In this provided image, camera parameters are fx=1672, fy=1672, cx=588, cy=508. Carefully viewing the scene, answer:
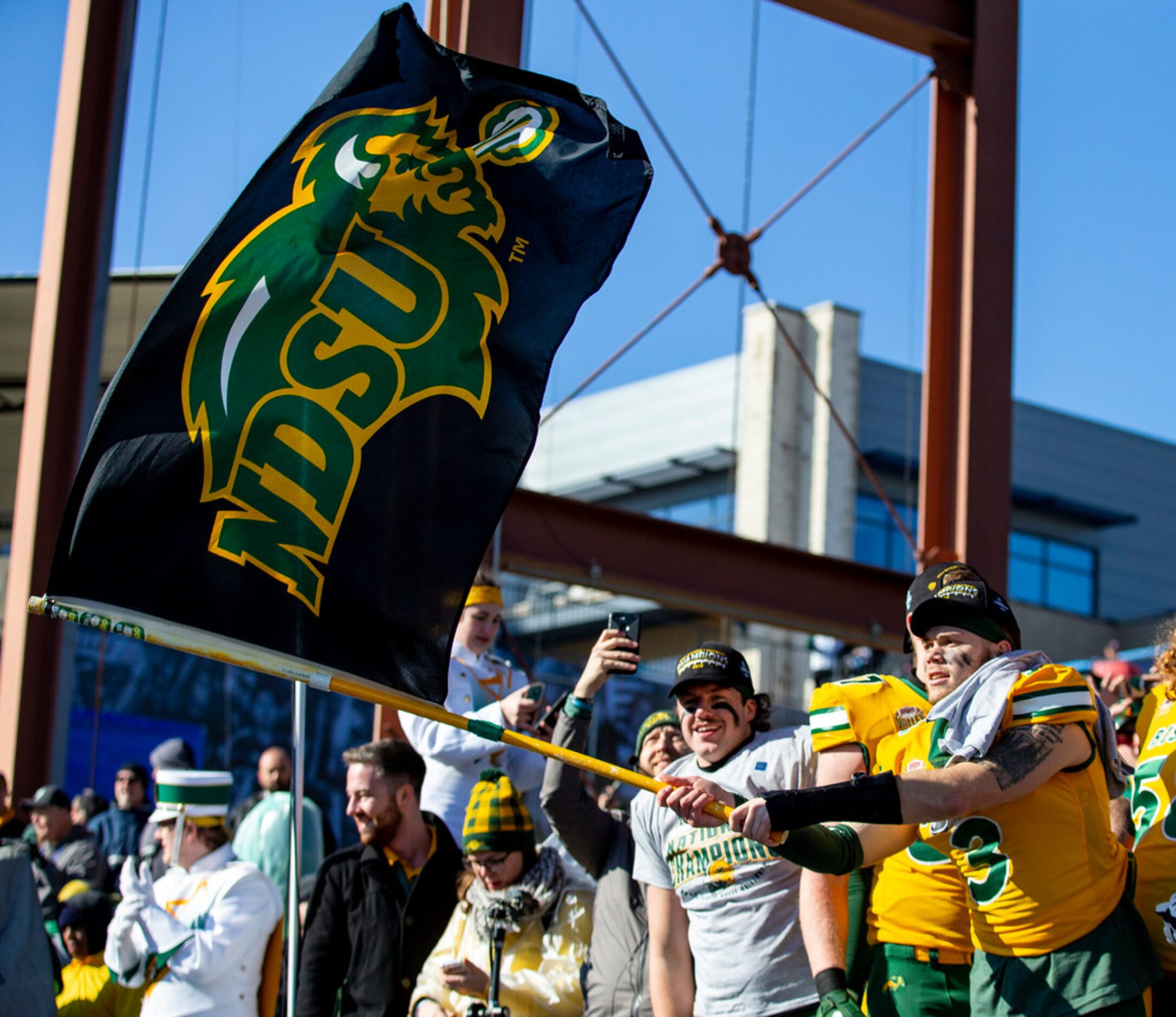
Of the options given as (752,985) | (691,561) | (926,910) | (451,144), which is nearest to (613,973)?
(752,985)

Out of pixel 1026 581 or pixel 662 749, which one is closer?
pixel 662 749

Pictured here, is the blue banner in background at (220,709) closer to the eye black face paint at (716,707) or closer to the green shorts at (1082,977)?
the eye black face paint at (716,707)

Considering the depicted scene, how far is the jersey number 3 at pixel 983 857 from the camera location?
385 centimetres

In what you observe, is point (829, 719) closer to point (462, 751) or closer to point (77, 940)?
point (462, 751)

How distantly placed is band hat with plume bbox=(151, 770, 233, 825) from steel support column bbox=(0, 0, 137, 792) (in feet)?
12.5

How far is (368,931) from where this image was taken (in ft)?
19.5

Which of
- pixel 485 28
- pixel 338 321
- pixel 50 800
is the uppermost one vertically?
pixel 485 28

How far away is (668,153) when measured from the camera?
11547mm

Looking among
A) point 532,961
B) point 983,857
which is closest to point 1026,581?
point 532,961

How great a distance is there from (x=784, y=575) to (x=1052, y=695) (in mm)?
8735

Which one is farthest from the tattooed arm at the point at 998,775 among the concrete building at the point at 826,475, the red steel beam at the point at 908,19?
the concrete building at the point at 826,475

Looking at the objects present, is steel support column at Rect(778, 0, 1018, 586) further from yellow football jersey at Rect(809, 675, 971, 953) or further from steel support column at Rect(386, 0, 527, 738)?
yellow football jersey at Rect(809, 675, 971, 953)

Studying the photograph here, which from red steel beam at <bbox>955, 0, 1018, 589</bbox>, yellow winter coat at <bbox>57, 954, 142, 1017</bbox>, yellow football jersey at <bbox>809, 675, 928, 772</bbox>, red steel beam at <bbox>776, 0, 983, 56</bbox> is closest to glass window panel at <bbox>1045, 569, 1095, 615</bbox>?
red steel beam at <bbox>955, 0, 1018, 589</bbox>

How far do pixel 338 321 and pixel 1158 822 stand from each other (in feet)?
8.27
